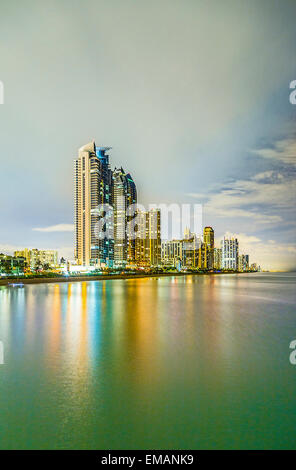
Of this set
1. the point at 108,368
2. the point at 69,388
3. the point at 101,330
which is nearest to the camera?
the point at 69,388

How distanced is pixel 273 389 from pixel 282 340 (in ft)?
26.4

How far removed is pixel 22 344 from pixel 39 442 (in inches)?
368

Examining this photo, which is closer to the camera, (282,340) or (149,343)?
(149,343)

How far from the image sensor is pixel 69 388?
30.7 feet

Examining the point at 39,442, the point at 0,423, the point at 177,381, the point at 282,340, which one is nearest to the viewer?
the point at 39,442

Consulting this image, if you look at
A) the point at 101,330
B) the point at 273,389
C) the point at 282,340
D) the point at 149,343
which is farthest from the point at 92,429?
the point at 282,340

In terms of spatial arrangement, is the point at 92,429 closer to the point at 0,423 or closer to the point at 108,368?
the point at 0,423

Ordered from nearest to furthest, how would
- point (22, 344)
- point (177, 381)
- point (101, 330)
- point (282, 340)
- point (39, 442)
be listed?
point (39, 442) < point (177, 381) < point (22, 344) < point (282, 340) < point (101, 330)

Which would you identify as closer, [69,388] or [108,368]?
[69,388]
